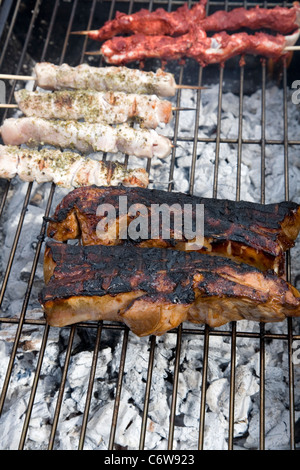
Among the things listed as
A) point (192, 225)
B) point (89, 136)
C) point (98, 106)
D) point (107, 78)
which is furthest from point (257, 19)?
point (192, 225)

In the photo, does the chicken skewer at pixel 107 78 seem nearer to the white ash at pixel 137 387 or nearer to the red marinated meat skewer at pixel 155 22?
the red marinated meat skewer at pixel 155 22

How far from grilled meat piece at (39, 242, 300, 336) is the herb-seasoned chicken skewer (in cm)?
159

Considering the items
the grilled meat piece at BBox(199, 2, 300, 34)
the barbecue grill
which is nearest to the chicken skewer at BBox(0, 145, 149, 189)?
the barbecue grill

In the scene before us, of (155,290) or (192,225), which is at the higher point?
(192,225)

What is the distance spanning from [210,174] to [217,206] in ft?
4.29

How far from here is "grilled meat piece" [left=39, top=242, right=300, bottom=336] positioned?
260 centimetres

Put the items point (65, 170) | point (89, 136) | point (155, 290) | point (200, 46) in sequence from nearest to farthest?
point (155, 290)
point (65, 170)
point (89, 136)
point (200, 46)

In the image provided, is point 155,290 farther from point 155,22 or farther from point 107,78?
point 155,22

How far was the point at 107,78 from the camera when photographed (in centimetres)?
410

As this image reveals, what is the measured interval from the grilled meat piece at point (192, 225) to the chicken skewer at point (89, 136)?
2.38ft

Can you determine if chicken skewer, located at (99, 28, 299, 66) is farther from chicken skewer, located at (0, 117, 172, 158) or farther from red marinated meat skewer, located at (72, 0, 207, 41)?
chicken skewer, located at (0, 117, 172, 158)

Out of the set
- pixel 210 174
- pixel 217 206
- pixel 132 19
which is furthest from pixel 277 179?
pixel 132 19

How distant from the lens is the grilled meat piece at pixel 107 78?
4062mm

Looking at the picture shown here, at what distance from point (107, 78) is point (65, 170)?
1.12m
